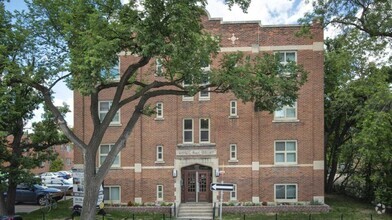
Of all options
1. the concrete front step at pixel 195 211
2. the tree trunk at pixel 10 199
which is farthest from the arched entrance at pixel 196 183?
the tree trunk at pixel 10 199

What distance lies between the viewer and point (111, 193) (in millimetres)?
30547

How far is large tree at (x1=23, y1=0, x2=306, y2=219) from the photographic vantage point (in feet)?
54.1

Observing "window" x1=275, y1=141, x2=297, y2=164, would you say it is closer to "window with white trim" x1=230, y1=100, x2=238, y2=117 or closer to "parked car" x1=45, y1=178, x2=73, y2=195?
"window with white trim" x1=230, y1=100, x2=238, y2=117

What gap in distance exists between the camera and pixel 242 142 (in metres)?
29.7

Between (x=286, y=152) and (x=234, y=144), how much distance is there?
3585 millimetres

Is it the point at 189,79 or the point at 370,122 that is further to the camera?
the point at 370,122

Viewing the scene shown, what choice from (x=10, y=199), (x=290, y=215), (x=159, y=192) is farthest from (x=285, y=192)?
(x=10, y=199)

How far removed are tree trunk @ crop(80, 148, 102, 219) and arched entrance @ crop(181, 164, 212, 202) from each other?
11.7 metres

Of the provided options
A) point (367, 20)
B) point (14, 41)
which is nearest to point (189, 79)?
point (14, 41)

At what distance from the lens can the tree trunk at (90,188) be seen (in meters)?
18.8

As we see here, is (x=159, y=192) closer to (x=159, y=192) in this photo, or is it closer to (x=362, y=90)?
(x=159, y=192)

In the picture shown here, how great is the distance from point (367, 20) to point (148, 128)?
15.9 m

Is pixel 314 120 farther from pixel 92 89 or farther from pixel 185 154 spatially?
pixel 92 89

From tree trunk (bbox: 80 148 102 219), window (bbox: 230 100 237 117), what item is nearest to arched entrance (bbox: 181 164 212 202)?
window (bbox: 230 100 237 117)
